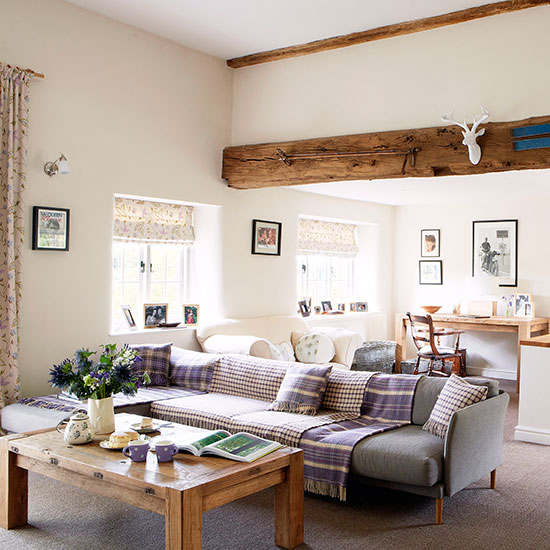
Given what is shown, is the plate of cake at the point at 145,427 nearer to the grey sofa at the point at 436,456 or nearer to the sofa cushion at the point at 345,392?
the grey sofa at the point at 436,456

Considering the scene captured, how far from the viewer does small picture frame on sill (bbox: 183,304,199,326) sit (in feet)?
20.2

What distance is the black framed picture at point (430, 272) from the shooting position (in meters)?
8.71

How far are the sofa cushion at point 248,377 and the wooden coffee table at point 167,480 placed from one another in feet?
4.92

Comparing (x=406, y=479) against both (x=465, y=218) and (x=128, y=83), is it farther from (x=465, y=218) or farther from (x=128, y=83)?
(x=465, y=218)

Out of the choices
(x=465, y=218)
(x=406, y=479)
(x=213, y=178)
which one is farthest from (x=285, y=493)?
(x=465, y=218)

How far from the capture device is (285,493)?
316 centimetres

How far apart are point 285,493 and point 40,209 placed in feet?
9.01

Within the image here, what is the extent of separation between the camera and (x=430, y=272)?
8.80 m

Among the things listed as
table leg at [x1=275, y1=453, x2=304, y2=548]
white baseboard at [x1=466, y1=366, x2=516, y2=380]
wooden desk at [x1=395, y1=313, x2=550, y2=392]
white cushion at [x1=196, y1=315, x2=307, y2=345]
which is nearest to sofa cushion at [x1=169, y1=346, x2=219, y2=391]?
white cushion at [x1=196, y1=315, x2=307, y2=345]

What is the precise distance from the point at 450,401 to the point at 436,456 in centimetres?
45

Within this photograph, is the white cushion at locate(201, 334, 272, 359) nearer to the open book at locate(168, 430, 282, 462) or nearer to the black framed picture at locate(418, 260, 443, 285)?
the open book at locate(168, 430, 282, 462)

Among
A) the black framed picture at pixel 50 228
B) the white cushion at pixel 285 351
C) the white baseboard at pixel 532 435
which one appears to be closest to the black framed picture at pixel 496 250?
the white cushion at pixel 285 351

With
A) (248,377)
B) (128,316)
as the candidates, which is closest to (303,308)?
(128,316)

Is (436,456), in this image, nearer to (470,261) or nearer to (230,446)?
(230,446)
